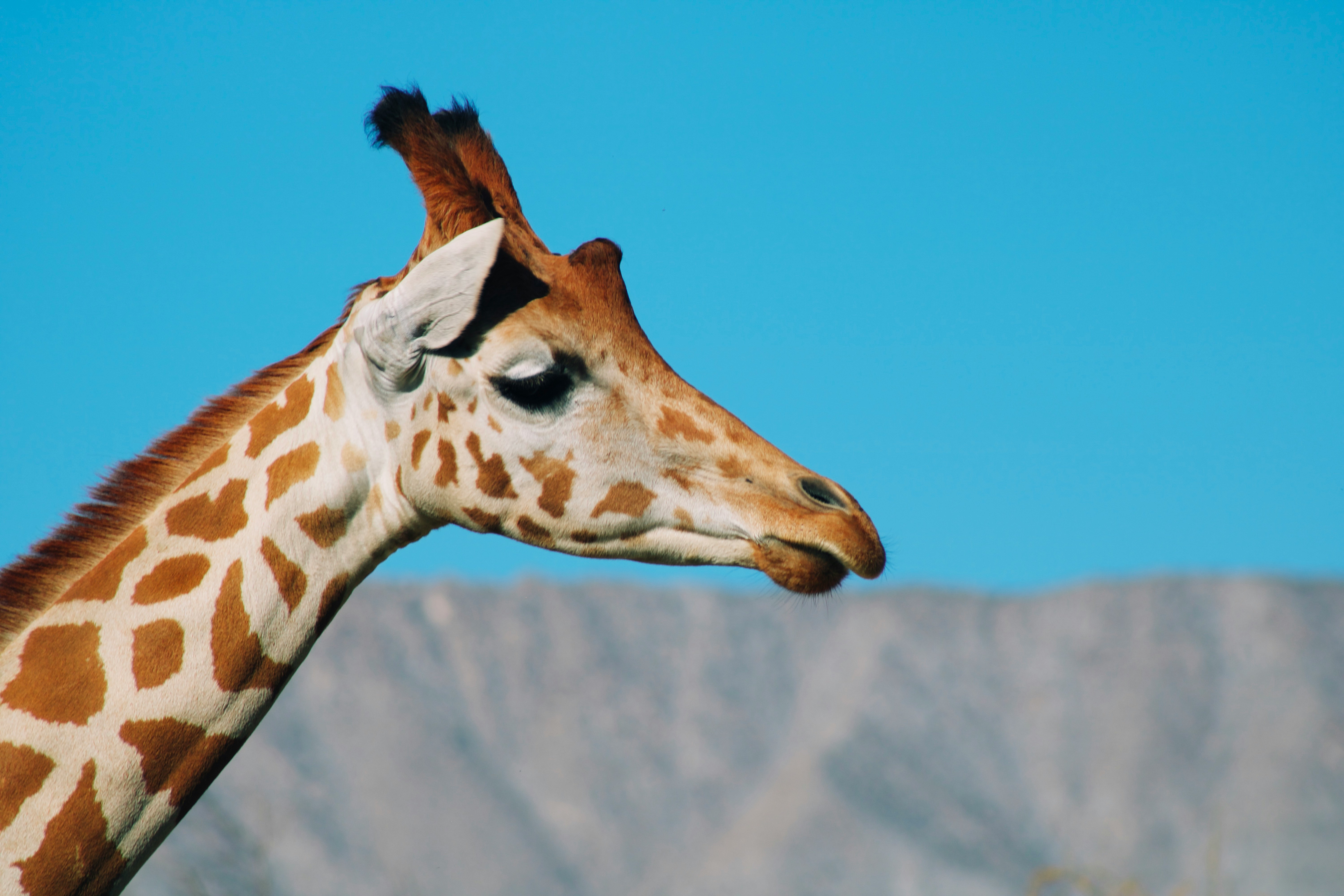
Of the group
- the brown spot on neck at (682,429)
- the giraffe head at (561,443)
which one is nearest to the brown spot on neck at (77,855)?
the giraffe head at (561,443)

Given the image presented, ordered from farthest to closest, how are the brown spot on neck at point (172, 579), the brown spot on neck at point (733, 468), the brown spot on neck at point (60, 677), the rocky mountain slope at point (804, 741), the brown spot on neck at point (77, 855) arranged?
the rocky mountain slope at point (804, 741) → the brown spot on neck at point (733, 468) → the brown spot on neck at point (172, 579) → the brown spot on neck at point (60, 677) → the brown spot on neck at point (77, 855)

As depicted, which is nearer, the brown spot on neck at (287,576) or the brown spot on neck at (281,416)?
the brown spot on neck at (287,576)

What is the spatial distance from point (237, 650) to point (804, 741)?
139094 mm

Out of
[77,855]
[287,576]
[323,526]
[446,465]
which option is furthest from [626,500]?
[77,855]

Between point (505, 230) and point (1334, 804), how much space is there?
119 metres

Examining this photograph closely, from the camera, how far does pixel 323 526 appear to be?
198 inches

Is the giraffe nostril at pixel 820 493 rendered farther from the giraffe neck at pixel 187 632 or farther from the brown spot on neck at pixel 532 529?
the giraffe neck at pixel 187 632

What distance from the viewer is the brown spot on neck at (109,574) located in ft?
16.3

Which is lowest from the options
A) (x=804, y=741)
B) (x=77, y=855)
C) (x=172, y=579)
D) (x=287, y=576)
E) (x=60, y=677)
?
(x=77, y=855)

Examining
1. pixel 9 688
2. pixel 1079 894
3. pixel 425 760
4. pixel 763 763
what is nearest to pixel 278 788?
pixel 425 760

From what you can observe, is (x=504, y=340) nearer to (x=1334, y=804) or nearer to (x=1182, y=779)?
(x=1334, y=804)

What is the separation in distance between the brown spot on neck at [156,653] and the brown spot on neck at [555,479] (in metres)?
1.36

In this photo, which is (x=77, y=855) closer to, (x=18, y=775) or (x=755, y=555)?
(x=18, y=775)

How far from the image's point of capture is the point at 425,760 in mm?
128125
